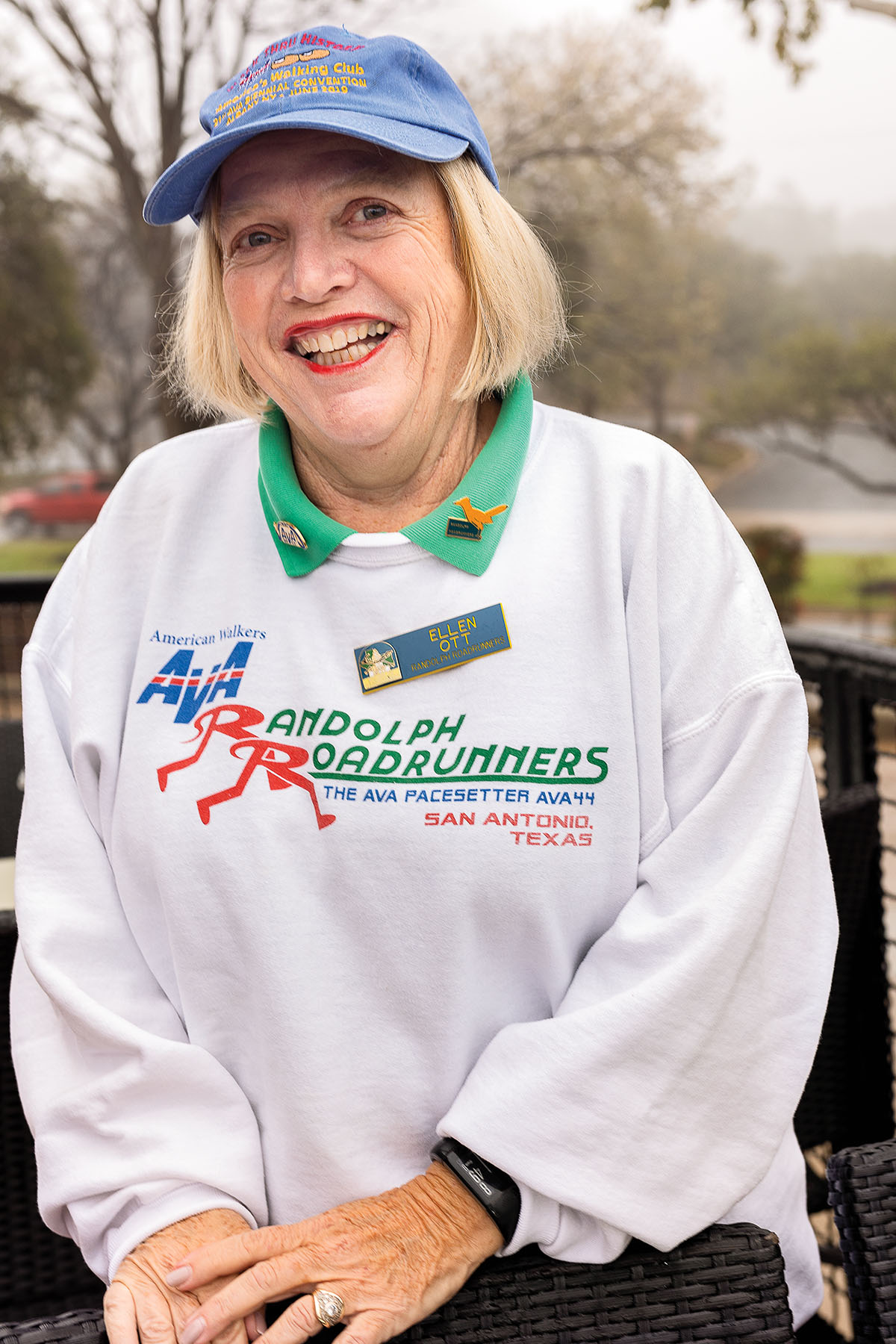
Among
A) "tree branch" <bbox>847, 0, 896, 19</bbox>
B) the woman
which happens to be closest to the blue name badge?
the woman

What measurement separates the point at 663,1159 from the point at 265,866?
0.52 meters

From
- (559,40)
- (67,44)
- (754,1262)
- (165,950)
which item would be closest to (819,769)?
(754,1262)

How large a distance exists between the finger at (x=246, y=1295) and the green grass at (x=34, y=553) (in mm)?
8479

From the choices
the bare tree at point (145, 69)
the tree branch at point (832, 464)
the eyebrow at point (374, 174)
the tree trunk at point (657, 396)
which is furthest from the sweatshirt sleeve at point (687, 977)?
the tree branch at point (832, 464)

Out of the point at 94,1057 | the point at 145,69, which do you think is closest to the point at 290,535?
the point at 94,1057

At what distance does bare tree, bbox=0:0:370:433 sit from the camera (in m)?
5.77

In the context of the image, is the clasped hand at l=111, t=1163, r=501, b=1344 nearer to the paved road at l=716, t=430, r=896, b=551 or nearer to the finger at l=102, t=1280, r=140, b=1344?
the finger at l=102, t=1280, r=140, b=1344

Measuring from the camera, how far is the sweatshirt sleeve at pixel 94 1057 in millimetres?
1221

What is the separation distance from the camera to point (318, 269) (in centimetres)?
124

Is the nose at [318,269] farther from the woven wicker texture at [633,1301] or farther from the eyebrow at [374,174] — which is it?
the woven wicker texture at [633,1301]

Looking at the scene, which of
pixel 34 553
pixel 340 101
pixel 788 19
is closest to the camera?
pixel 340 101

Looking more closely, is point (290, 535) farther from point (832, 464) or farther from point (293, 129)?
point (832, 464)

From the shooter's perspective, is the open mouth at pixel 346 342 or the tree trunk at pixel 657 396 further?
the tree trunk at pixel 657 396

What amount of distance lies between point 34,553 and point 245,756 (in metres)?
8.79
